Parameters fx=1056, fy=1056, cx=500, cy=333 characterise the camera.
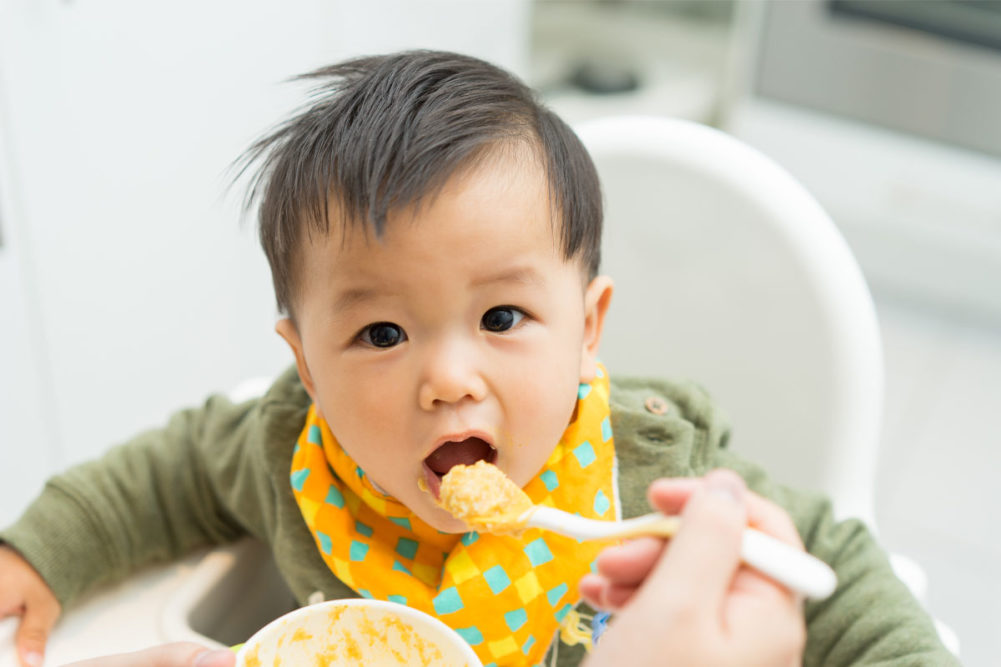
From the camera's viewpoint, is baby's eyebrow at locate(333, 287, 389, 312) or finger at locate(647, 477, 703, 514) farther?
baby's eyebrow at locate(333, 287, 389, 312)

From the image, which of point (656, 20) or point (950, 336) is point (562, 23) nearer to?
point (656, 20)

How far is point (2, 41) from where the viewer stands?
123cm

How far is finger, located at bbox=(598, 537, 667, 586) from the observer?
459 millimetres

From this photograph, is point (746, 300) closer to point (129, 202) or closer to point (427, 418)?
point (427, 418)

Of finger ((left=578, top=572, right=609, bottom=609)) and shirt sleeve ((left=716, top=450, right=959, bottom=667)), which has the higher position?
finger ((left=578, top=572, right=609, bottom=609))

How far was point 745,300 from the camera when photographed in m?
0.92

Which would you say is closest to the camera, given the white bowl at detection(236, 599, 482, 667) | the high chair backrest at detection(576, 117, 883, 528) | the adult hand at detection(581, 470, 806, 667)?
the adult hand at detection(581, 470, 806, 667)

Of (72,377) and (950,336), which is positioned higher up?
(72,377)

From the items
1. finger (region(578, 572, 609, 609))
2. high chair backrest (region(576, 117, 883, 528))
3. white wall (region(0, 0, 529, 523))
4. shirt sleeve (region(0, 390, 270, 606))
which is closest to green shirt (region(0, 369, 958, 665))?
shirt sleeve (region(0, 390, 270, 606))

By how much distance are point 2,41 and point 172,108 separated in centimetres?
26

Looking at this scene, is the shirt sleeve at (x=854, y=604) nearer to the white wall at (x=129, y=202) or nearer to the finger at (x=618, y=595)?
the finger at (x=618, y=595)

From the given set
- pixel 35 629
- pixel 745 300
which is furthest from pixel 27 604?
pixel 745 300

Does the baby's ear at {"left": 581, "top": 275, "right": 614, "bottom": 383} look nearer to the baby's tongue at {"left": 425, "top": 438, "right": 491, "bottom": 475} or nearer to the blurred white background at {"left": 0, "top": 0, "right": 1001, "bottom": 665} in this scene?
the baby's tongue at {"left": 425, "top": 438, "right": 491, "bottom": 475}

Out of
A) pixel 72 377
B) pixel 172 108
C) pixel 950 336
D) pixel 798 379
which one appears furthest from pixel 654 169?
pixel 950 336
